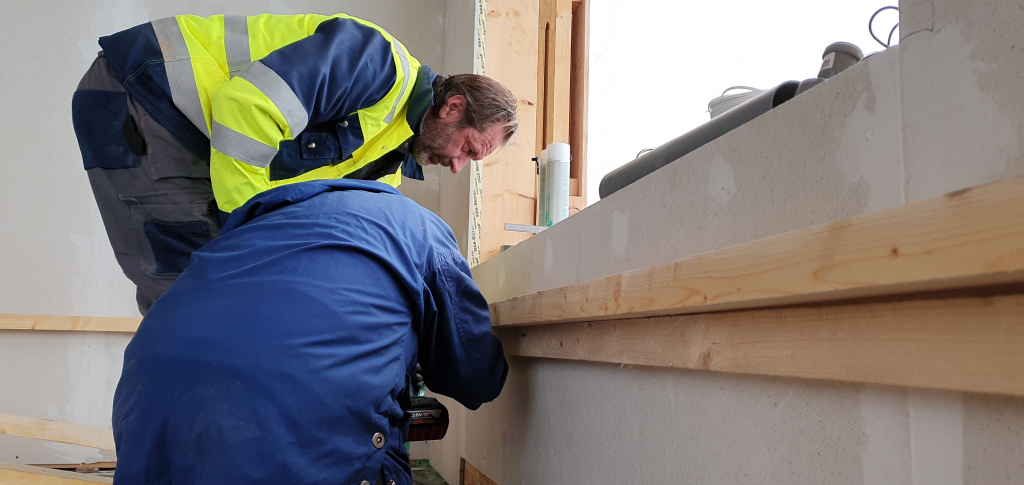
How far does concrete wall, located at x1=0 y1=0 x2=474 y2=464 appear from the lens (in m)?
3.05

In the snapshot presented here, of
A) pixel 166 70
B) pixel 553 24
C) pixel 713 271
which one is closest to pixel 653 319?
pixel 713 271

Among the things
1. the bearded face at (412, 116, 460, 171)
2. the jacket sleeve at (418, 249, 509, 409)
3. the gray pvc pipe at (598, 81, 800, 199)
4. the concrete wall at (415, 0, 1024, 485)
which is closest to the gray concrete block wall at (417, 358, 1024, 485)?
the concrete wall at (415, 0, 1024, 485)

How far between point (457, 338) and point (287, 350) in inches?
14.5

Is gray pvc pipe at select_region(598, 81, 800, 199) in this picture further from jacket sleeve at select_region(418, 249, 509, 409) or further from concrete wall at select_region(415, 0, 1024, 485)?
jacket sleeve at select_region(418, 249, 509, 409)

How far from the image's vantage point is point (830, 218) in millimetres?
573

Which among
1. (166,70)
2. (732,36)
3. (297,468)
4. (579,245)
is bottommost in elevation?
(297,468)

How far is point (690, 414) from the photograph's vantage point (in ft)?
2.57

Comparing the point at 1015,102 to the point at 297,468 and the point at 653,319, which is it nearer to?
Answer: the point at 653,319

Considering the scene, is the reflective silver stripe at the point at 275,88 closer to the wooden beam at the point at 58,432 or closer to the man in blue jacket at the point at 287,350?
the man in blue jacket at the point at 287,350

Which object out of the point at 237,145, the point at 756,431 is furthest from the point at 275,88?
the point at 756,431

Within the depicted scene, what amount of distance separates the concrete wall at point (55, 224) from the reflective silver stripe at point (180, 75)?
1.45 meters

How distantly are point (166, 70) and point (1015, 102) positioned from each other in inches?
65.5

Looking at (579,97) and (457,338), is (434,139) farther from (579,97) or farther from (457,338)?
(457,338)

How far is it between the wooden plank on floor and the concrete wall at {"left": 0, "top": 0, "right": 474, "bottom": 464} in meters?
1.23
